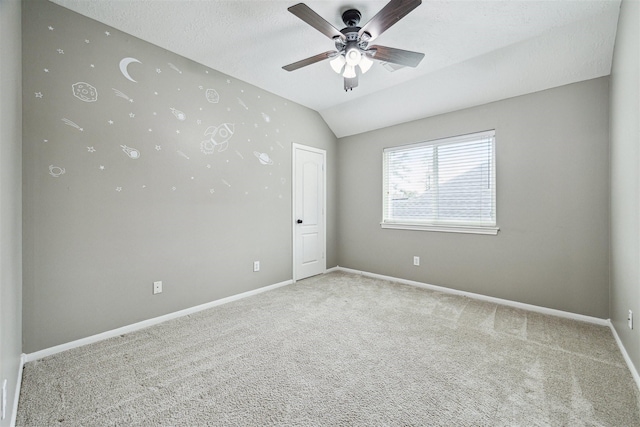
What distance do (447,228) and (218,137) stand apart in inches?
124

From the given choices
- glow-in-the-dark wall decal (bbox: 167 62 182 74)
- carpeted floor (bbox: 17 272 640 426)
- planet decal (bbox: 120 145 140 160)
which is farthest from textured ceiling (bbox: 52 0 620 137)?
carpeted floor (bbox: 17 272 640 426)

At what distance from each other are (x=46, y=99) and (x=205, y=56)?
1.42 metres

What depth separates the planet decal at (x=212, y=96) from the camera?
3059 mm

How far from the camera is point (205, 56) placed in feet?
9.31

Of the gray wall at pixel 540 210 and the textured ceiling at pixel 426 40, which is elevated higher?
the textured ceiling at pixel 426 40

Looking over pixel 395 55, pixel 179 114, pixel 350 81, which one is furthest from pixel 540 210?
pixel 179 114

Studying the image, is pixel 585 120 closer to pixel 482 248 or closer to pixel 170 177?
pixel 482 248

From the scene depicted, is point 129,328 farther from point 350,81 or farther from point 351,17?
point 351,17

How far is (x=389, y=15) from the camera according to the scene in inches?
70.0

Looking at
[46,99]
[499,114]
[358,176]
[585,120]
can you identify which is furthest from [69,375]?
[585,120]

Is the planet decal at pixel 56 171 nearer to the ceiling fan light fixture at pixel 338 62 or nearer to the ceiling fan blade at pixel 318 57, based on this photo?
the ceiling fan blade at pixel 318 57

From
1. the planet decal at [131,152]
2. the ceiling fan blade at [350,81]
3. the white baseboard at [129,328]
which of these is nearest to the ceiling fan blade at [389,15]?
the ceiling fan blade at [350,81]

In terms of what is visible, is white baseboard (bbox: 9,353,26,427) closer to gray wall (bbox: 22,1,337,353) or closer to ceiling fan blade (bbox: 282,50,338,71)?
gray wall (bbox: 22,1,337,353)

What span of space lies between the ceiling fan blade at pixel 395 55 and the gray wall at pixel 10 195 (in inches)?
85.7
